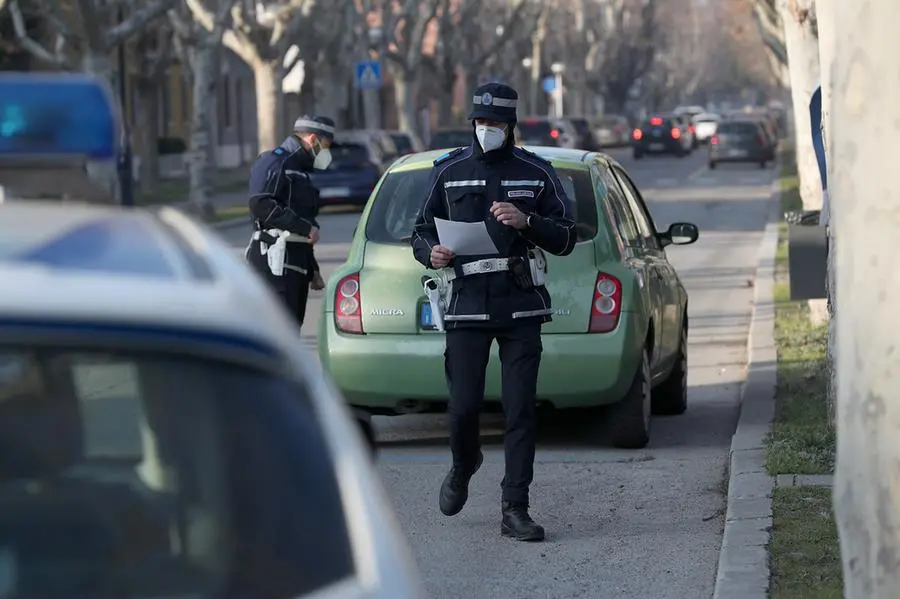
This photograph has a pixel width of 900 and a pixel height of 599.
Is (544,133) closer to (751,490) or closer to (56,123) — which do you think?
(751,490)

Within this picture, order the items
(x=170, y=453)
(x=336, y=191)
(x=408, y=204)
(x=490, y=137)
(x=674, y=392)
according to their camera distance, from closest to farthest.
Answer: (x=170, y=453), (x=490, y=137), (x=408, y=204), (x=674, y=392), (x=336, y=191)

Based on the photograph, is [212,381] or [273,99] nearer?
[212,381]

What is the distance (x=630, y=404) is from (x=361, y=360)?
135 centimetres

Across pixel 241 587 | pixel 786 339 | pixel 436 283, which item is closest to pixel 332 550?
pixel 241 587

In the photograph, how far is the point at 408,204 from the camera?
31.4ft

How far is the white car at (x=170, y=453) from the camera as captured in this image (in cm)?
234

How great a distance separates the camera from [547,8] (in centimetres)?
8856

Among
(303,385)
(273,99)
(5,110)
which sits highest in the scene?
(5,110)

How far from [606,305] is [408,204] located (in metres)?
1.20

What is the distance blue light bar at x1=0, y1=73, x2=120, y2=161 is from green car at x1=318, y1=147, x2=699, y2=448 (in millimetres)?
5479

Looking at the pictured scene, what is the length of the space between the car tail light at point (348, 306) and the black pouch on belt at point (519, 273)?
2.16m

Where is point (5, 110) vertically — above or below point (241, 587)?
above

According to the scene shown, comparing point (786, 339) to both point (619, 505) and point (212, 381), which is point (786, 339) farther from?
point (212, 381)

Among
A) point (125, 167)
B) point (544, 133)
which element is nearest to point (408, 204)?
point (125, 167)
